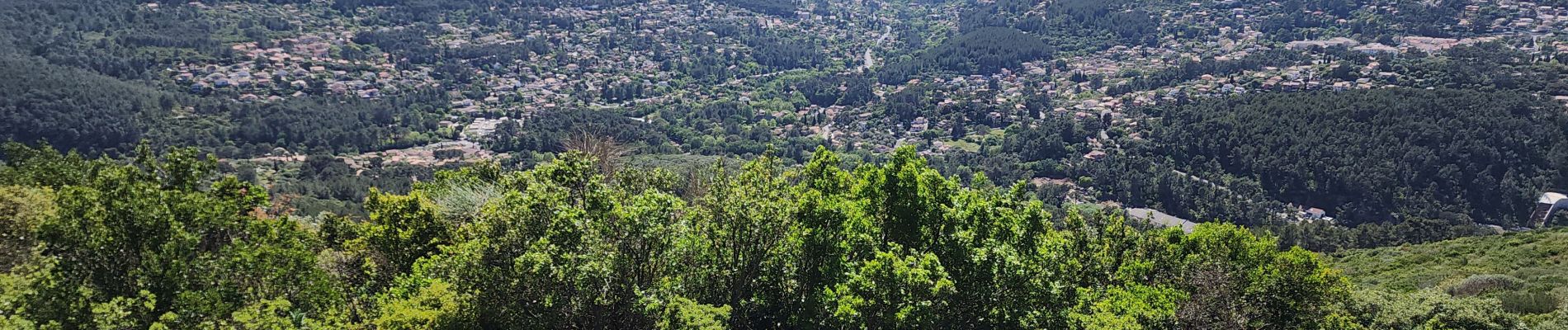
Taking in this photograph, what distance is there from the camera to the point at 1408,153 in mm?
71062

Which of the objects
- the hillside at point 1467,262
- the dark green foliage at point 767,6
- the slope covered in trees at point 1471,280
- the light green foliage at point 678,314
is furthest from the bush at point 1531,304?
the dark green foliage at point 767,6

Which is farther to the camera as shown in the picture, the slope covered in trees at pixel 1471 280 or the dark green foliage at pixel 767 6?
the dark green foliage at pixel 767 6

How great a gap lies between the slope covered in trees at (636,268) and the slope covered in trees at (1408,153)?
214 ft

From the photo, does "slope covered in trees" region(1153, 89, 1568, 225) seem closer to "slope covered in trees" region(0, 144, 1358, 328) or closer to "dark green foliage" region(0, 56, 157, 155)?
"slope covered in trees" region(0, 144, 1358, 328)

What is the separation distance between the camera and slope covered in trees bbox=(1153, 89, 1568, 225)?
6869 centimetres

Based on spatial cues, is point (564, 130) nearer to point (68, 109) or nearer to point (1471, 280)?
point (68, 109)

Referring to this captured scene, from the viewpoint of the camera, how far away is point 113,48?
106 metres

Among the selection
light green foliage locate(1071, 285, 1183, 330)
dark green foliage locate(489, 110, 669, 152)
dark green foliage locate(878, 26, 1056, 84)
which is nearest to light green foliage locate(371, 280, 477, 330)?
light green foliage locate(1071, 285, 1183, 330)

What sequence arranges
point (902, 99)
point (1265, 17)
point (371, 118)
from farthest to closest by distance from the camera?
point (1265, 17)
point (902, 99)
point (371, 118)

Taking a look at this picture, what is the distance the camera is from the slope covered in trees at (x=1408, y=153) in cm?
6869

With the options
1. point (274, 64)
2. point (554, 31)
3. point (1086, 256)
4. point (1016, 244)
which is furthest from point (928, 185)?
point (554, 31)

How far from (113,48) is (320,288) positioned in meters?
121

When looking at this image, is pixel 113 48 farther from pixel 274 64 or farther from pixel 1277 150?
pixel 1277 150

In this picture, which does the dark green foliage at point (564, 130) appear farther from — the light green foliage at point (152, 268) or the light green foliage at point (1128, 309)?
the light green foliage at point (1128, 309)
